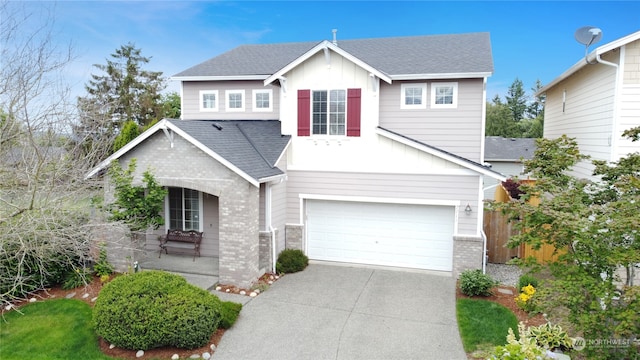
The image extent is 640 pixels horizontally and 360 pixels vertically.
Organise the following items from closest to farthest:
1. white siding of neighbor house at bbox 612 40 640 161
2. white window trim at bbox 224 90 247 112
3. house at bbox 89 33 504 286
Answer: white siding of neighbor house at bbox 612 40 640 161 → house at bbox 89 33 504 286 → white window trim at bbox 224 90 247 112

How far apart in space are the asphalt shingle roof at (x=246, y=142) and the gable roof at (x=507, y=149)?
20.1m

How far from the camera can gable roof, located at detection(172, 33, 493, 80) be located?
45.6 feet

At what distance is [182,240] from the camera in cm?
1404

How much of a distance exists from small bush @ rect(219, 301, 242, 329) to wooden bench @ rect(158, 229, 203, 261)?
472 centimetres

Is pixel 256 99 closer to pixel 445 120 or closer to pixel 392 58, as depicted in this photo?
pixel 392 58

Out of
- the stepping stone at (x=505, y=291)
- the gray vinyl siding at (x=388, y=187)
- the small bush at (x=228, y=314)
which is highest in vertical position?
the gray vinyl siding at (x=388, y=187)

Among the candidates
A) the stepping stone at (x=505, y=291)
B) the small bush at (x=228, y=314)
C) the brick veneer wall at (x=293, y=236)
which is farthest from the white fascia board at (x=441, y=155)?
the small bush at (x=228, y=314)

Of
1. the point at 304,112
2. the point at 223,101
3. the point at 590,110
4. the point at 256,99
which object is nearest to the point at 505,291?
the point at 590,110

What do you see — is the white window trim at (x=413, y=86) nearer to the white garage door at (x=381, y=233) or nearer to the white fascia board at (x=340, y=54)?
the white fascia board at (x=340, y=54)

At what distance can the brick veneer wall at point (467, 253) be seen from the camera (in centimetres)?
1253

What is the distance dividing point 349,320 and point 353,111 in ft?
21.8

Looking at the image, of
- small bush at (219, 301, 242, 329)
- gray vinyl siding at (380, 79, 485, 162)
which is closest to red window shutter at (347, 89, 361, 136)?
gray vinyl siding at (380, 79, 485, 162)

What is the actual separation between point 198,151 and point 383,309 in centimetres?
664

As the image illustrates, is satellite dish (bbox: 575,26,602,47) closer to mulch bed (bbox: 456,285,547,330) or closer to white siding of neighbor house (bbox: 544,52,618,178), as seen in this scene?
white siding of neighbor house (bbox: 544,52,618,178)
